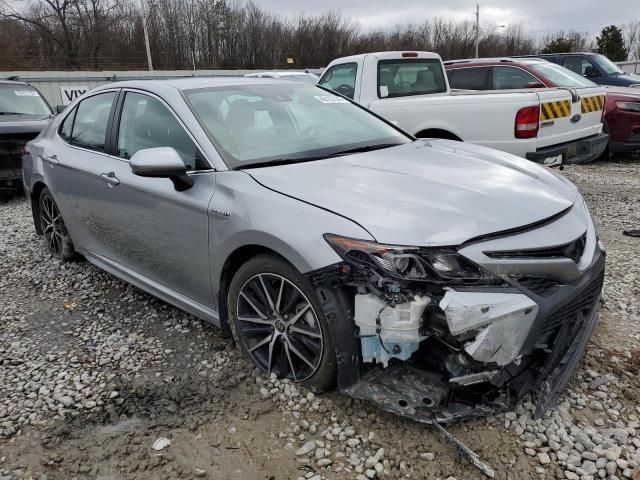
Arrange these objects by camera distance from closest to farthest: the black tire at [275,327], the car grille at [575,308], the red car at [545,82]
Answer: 1. the car grille at [575,308]
2. the black tire at [275,327]
3. the red car at [545,82]

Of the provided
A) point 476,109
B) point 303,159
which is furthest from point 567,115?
point 303,159

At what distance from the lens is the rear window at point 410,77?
7.12 m

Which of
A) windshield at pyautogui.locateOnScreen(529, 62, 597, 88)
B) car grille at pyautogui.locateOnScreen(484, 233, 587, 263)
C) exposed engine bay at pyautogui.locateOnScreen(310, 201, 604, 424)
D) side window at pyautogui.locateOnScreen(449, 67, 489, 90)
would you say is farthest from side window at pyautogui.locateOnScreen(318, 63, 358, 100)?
exposed engine bay at pyautogui.locateOnScreen(310, 201, 604, 424)

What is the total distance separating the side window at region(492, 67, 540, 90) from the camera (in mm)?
8180

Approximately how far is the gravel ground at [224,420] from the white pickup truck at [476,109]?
265 cm

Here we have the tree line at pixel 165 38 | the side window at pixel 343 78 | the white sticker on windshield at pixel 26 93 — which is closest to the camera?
the side window at pixel 343 78

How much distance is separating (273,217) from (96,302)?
7.16ft

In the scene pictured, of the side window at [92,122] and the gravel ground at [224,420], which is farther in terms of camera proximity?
the side window at [92,122]

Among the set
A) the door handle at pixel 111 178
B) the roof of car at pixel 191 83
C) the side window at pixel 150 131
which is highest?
the roof of car at pixel 191 83

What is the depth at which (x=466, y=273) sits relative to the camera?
2.20m

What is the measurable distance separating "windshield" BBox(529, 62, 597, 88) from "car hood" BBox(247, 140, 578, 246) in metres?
5.49

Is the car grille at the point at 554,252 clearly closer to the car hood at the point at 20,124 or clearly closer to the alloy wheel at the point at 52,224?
the alloy wheel at the point at 52,224

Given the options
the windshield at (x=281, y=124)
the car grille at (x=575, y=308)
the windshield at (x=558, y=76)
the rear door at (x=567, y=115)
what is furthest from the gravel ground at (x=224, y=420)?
the windshield at (x=558, y=76)

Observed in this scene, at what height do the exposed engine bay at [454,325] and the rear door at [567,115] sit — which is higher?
the rear door at [567,115]
